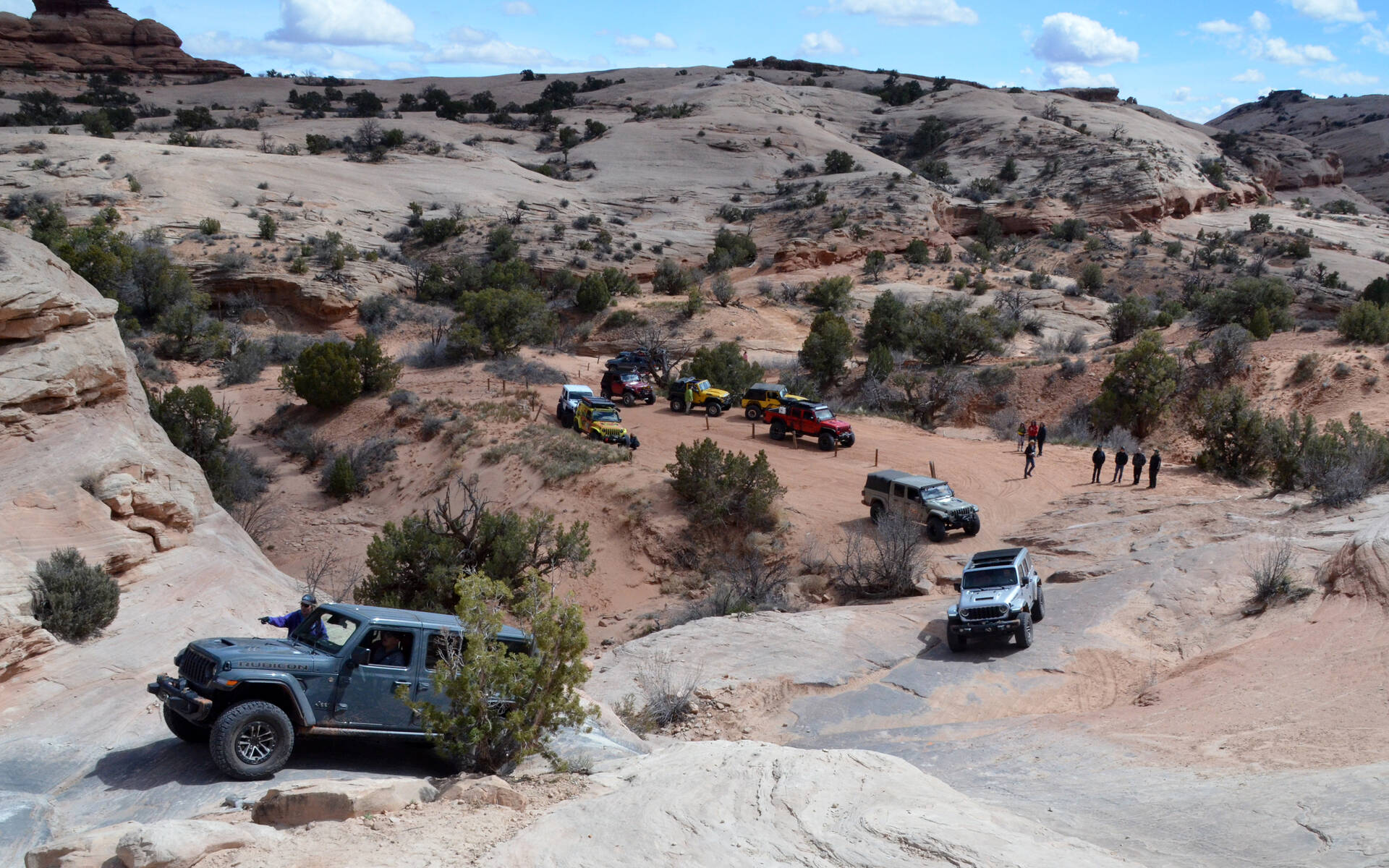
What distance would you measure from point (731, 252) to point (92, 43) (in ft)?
280

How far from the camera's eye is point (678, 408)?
37188mm

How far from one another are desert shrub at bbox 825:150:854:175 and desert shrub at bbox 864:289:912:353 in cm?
3236

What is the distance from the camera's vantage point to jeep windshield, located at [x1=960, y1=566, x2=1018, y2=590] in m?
17.7

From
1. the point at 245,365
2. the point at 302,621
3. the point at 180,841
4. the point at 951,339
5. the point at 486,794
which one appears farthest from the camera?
the point at 951,339

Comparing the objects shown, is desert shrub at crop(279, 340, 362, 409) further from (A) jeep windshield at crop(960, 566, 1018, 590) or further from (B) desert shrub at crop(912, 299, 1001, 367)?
(A) jeep windshield at crop(960, 566, 1018, 590)

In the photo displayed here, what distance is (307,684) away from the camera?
356 inches

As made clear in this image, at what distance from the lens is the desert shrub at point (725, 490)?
25.1 metres

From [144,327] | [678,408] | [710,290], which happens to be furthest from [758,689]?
[710,290]

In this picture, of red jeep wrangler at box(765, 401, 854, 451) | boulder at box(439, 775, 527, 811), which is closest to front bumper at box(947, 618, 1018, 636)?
boulder at box(439, 775, 527, 811)

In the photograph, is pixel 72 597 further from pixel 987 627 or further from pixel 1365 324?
pixel 1365 324

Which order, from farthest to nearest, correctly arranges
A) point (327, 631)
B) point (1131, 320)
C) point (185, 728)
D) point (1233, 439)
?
point (1131, 320)
point (1233, 439)
point (327, 631)
point (185, 728)

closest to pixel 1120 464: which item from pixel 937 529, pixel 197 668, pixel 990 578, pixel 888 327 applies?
pixel 937 529

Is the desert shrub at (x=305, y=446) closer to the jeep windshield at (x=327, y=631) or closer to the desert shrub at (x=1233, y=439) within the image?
the jeep windshield at (x=327, y=631)

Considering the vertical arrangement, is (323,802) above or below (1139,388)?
below
